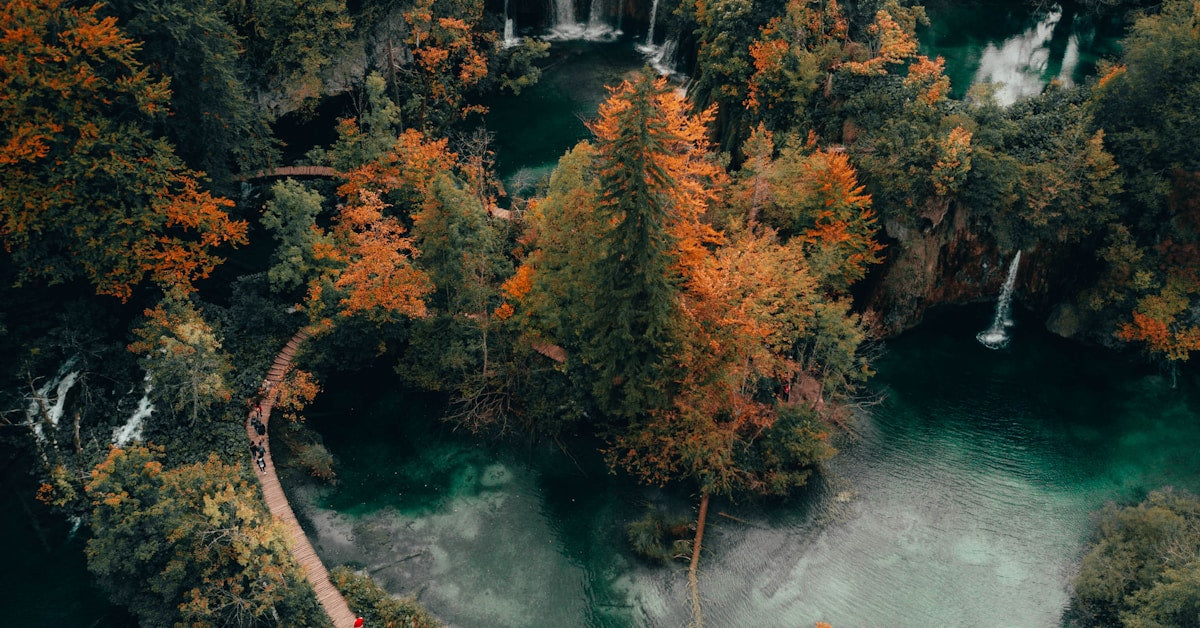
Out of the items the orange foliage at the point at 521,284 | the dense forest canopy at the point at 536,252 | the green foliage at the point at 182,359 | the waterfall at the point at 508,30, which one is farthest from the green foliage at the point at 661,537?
the waterfall at the point at 508,30

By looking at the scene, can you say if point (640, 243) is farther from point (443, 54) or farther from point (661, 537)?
point (443, 54)

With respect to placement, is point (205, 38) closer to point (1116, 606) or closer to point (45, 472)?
point (45, 472)

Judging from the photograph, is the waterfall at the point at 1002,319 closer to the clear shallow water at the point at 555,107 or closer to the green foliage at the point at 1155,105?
the green foliage at the point at 1155,105

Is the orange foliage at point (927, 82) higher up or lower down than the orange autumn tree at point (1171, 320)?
higher up

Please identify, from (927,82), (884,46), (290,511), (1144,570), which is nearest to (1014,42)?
(927,82)

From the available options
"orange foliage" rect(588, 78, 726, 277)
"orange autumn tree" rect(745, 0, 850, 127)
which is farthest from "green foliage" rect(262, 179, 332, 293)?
"orange autumn tree" rect(745, 0, 850, 127)
